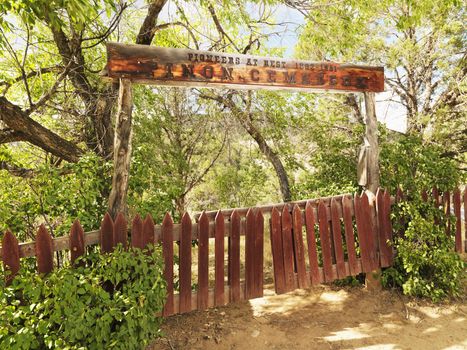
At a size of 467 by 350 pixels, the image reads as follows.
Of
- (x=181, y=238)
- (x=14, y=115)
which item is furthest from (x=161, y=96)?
(x=181, y=238)

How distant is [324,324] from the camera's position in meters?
4.10

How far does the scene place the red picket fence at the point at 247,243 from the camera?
10.1 ft

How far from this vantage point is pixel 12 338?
7.61 feet

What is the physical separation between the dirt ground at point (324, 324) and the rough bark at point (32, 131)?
294cm

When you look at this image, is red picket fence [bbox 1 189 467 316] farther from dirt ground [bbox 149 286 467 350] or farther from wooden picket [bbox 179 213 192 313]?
dirt ground [bbox 149 286 467 350]

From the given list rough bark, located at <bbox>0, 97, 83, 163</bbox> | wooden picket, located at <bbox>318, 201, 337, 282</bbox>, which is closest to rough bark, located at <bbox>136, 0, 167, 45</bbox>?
rough bark, located at <bbox>0, 97, 83, 163</bbox>

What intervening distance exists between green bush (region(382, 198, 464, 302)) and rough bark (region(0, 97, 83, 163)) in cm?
512

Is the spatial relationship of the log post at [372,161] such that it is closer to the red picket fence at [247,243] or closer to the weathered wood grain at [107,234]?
the red picket fence at [247,243]

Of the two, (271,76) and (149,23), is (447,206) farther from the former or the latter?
(149,23)

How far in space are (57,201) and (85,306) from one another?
4.30 ft

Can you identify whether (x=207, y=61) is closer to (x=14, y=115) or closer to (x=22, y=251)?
(x=22, y=251)

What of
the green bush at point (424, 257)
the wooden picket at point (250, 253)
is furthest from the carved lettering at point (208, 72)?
the green bush at point (424, 257)

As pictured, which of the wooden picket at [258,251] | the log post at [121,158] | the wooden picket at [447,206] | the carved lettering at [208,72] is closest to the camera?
the log post at [121,158]

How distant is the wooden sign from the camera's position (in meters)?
3.33
